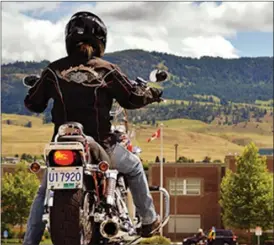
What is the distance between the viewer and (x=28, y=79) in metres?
9.40

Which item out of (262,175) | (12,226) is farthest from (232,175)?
(12,226)

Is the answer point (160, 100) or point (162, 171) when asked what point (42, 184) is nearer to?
point (160, 100)

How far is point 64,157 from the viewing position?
26.0ft

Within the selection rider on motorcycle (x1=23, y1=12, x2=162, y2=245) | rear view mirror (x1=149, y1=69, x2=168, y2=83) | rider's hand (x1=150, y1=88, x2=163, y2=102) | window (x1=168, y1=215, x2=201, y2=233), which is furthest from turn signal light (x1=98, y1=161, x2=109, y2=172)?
window (x1=168, y1=215, x2=201, y2=233)

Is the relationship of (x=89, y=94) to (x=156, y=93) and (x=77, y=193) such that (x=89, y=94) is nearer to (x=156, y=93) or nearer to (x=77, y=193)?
(x=156, y=93)

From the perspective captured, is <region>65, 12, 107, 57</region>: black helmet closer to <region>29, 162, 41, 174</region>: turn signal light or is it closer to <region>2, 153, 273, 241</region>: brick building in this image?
<region>29, 162, 41, 174</region>: turn signal light

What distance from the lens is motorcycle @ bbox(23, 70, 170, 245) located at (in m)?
7.79

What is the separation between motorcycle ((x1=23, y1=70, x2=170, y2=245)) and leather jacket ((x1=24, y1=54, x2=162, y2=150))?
1.25 feet

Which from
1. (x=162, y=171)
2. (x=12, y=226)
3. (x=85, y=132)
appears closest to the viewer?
(x=85, y=132)

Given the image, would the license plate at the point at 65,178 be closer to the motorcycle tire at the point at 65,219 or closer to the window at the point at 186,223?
the motorcycle tire at the point at 65,219

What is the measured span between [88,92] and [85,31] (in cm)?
60

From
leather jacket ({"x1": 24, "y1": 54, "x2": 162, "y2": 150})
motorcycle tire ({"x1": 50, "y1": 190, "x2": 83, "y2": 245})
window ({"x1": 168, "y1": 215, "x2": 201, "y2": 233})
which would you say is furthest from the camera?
window ({"x1": 168, "y1": 215, "x2": 201, "y2": 233})

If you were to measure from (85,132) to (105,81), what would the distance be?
0.49m

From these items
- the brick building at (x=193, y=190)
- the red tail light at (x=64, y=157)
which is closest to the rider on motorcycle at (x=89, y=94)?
the red tail light at (x=64, y=157)
